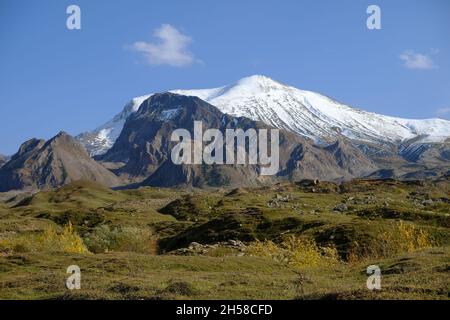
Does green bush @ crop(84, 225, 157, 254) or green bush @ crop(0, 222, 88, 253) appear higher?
green bush @ crop(0, 222, 88, 253)

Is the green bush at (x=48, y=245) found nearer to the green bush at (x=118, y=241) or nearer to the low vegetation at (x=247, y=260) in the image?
the low vegetation at (x=247, y=260)

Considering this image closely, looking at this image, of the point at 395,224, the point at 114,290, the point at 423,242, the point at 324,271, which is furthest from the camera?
the point at 395,224

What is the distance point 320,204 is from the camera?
411ft

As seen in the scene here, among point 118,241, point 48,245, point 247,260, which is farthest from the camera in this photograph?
point 118,241

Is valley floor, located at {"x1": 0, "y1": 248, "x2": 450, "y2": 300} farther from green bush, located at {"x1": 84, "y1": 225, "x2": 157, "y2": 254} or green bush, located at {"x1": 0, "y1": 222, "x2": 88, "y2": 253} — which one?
green bush, located at {"x1": 84, "y1": 225, "x2": 157, "y2": 254}

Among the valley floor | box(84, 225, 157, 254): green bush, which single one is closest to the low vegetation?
the valley floor

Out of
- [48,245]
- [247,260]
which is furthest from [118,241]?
[247,260]

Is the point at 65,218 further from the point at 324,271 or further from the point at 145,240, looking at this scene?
the point at 324,271

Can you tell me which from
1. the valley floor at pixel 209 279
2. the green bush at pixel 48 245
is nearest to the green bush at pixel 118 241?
the green bush at pixel 48 245

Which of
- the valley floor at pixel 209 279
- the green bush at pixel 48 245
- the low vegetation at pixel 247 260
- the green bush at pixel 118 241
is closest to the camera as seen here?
the valley floor at pixel 209 279

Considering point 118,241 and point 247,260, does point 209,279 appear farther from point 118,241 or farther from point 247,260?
point 118,241

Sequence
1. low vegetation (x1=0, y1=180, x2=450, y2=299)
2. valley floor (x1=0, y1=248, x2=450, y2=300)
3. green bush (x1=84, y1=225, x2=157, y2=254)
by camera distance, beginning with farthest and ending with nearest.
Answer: green bush (x1=84, y1=225, x2=157, y2=254), low vegetation (x1=0, y1=180, x2=450, y2=299), valley floor (x1=0, y1=248, x2=450, y2=300)

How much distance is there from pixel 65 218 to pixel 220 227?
155 feet
